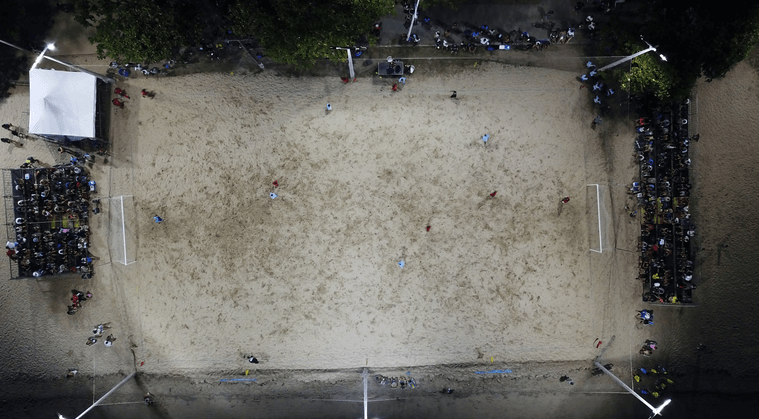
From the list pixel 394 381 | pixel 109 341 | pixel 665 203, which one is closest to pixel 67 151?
pixel 109 341

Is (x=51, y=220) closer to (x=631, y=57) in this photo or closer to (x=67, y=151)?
(x=67, y=151)

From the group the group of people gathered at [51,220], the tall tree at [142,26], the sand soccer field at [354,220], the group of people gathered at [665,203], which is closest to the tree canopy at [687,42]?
the group of people gathered at [665,203]

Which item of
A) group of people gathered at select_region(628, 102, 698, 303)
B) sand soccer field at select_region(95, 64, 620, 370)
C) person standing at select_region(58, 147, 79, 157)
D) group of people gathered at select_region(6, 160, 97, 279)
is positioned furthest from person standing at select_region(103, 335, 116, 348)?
group of people gathered at select_region(628, 102, 698, 303)

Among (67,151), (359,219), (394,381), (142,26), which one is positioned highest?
(142,26)

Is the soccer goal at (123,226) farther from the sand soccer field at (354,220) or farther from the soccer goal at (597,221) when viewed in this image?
the soccer goal at (597,221)

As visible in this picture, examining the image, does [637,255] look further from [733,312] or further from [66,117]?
[66,117]
